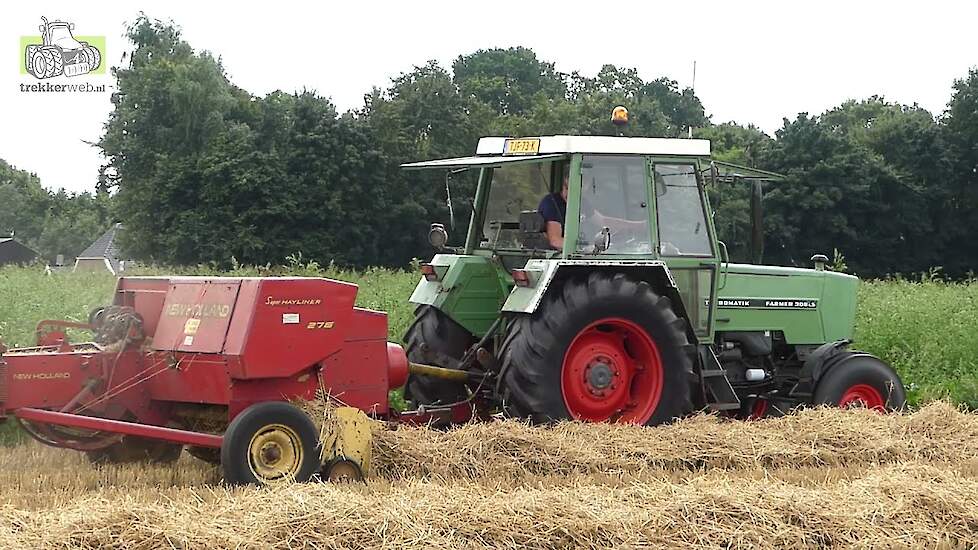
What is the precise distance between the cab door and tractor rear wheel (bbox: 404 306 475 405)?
1595mm

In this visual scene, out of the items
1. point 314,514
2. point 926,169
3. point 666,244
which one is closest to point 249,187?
point 926,169

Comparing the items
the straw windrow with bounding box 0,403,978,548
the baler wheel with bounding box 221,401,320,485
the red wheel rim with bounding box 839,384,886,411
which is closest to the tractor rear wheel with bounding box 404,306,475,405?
the straw windrow with bounding box 0,403,978,548

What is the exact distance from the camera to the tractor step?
7.89 meters

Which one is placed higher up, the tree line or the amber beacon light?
the tree line

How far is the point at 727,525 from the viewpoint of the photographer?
5.12 meters

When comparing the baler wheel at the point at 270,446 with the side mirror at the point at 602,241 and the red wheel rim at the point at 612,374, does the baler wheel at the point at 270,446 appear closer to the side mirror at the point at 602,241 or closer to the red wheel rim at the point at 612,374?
the red wheel rim at the point at 612,374

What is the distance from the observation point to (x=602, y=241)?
746 cm

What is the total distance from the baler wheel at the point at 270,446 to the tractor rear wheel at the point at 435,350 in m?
2.15

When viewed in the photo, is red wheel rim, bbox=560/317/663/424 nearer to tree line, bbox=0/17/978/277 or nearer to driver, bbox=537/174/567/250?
driver, bbox=537/174/567/250

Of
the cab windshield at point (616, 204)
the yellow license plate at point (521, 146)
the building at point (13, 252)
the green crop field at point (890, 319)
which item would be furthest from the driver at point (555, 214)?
the building at point (13, 252)

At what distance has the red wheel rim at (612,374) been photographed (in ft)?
24.2

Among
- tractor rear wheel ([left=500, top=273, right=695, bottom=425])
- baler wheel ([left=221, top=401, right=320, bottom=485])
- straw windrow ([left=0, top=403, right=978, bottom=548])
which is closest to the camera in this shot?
straw windrow ([left=0, top=403, right=978, bottom=548])

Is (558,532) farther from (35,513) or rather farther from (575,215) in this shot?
(575,215)

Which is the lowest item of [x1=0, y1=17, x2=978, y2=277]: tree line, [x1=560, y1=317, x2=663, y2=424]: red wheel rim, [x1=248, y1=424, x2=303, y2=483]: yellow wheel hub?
[x1=248, y1=424, x2=303, y2=483]: yellow wheel hub
